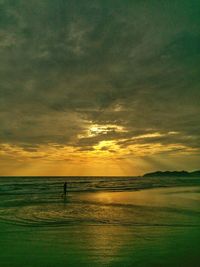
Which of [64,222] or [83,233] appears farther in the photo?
[64,222]

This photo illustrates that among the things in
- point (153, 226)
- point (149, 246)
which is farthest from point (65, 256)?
point (153, 226)

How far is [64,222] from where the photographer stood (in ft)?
53.6

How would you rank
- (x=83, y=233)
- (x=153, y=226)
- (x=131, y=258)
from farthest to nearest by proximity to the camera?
(x=153, y=226)
(x=83, y=233)
(x=131, y=258)

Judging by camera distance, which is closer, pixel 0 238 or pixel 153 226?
pixel 0 238

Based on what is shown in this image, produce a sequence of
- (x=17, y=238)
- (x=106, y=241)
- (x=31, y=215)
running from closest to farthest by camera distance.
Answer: (x=106, y=241) < (x=17, y=238) < (x=31, y=215)

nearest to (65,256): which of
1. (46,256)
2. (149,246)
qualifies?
(46,256)

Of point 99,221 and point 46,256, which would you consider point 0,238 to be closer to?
point 46,256

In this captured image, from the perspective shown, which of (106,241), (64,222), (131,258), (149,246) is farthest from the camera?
(64,222)

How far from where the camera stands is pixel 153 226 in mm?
14594

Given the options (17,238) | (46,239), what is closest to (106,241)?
(46,239)

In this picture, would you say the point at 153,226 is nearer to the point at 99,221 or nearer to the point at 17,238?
the point at 99,221

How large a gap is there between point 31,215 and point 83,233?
7.37 metres

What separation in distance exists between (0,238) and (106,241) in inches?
180

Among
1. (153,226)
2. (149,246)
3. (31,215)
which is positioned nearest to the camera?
(149,246)
